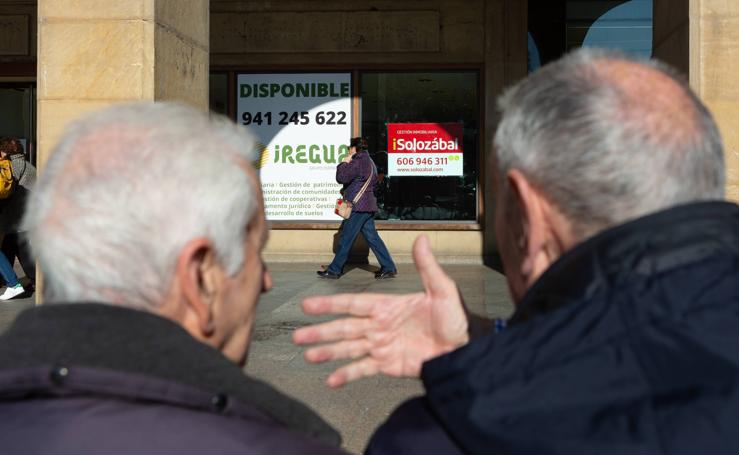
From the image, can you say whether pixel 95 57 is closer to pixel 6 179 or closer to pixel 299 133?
pixel 6 179

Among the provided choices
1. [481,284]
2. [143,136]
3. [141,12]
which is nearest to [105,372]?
[143,136]

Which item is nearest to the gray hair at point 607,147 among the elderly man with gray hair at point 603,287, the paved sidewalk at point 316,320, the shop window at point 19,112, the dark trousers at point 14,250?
the elderly man with gray hair at point 603,287

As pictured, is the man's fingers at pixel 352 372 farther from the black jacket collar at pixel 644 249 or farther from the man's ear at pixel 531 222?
the black jacket collar at pixel 644 249

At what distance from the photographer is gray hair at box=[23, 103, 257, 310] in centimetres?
135

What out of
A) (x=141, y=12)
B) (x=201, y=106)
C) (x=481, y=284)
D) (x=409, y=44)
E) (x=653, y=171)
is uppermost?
(x=409, y=44)

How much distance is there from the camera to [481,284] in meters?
10.1

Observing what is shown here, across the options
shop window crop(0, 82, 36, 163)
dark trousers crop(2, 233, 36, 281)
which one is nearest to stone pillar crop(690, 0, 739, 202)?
dark trousers crop(2, 233, 36, 281)

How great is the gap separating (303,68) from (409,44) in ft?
4.96

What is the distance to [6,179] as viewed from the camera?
9.20 m

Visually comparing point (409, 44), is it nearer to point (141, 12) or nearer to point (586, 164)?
point (141, 12)

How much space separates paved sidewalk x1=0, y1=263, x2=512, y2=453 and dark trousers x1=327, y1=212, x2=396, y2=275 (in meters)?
0.21

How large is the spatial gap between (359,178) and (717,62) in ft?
18.9

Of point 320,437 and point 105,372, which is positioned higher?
point 105,372

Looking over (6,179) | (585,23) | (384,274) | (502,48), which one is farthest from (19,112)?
(585,23)
